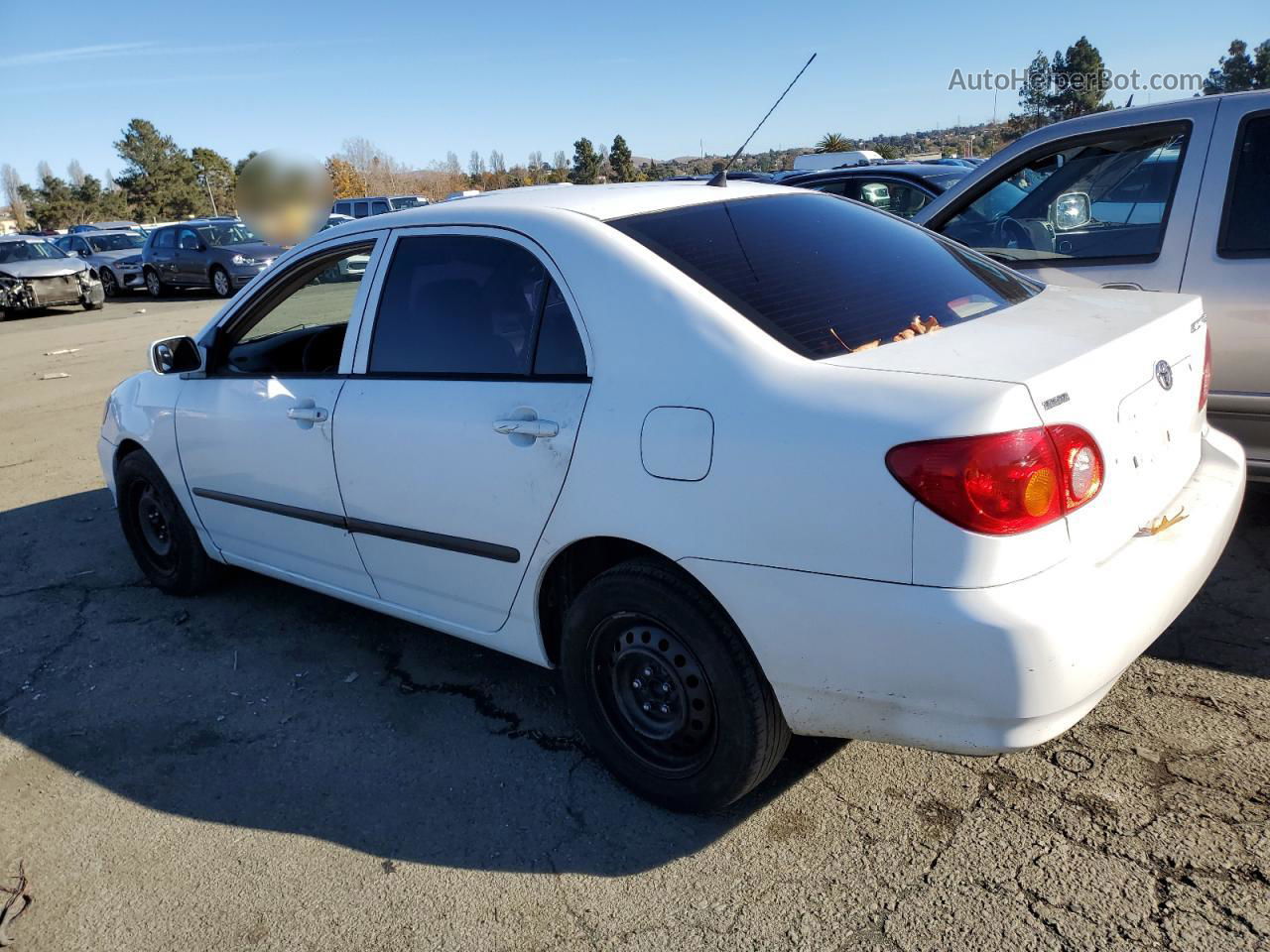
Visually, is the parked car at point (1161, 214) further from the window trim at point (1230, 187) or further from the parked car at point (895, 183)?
the parked car at point (895, 183)

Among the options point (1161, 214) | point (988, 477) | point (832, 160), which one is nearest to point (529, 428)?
point (988, 477)

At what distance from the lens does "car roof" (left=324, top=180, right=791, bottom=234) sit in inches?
124

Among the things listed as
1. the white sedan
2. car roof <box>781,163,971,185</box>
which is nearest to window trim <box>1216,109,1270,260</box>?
the white sedan

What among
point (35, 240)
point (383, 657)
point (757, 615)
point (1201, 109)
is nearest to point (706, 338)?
point (757, 615)

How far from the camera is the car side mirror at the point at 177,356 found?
4.14 m

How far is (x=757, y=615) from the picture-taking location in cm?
245

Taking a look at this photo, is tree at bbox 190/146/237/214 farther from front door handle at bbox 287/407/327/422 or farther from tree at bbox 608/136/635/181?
front door handle at bbox 287/407/327/422

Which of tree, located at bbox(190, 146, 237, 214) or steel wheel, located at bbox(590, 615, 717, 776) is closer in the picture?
steel wheel, located at bbox(590, 615, 717, 776)

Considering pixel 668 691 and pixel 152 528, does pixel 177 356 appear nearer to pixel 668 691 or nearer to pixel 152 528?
pixel 152 528

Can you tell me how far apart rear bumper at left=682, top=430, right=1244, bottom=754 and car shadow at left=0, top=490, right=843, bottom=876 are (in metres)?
0.66

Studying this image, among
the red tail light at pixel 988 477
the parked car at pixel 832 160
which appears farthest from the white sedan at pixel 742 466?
the parked car at pixel 832 160

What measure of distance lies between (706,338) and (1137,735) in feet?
5.81

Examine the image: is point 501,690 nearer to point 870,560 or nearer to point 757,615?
point 757,615

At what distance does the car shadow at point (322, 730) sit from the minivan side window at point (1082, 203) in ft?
9.09
